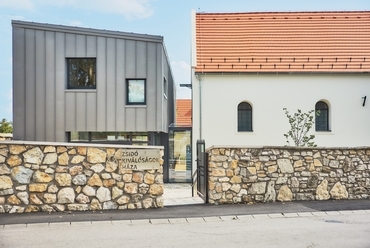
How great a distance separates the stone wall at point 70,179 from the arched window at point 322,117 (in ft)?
40.5

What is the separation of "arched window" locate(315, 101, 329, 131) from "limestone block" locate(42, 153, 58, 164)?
1409cm

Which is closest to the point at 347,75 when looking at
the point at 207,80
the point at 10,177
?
the point at 207,80

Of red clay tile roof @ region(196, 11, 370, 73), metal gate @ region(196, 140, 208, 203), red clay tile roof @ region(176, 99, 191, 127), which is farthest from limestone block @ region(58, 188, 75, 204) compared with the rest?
red clay tile roof @ region(176, 99, 191, 127)

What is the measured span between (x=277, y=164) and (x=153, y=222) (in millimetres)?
3939

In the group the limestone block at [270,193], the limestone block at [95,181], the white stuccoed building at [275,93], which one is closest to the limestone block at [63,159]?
the limestone block at [95,181]

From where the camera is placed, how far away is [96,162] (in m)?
8.98

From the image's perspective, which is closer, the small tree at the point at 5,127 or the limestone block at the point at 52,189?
the limestone block at the point at 52,189

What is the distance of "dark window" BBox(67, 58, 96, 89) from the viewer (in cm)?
1798

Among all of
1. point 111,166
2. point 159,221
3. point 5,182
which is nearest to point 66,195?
point 111,166

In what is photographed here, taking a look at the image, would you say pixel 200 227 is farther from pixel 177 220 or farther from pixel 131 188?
pixel 131 188

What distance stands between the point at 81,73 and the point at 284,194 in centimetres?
1164

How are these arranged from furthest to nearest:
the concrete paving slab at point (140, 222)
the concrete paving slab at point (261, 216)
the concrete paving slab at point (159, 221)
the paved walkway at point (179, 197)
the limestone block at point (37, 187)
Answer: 1. the paved walkway at point (179, 197)
2. the limestone block at point (37, 187)
3. the concrete paving slab at point (261, 216)
4. the concrete paving slab at point (159, 221)
5. the concrete paving slab at point (140, 222)

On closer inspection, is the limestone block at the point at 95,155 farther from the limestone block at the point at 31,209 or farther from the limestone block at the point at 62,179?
the limestone block at the point at 31,209

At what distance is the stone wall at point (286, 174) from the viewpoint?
1002 centimetres
